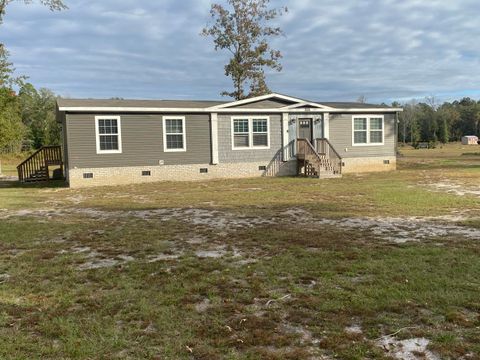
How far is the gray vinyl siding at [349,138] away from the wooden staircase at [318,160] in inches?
31.9

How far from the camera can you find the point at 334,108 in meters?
21.3

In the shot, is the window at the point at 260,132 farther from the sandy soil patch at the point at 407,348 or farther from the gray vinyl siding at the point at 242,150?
the sandy soil patch at the point at 407,348


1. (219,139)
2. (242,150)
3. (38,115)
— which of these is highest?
(38,115)

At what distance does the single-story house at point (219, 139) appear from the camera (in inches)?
696

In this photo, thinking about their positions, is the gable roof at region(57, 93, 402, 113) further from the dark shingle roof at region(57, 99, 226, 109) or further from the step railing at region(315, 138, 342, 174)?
the step railing at region(315, 138, 342, 174)

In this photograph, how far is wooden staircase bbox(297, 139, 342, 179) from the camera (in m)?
18.9

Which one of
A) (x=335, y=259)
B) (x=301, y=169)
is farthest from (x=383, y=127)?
(x=335, y=259)

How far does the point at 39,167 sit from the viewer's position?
21484 millimetres

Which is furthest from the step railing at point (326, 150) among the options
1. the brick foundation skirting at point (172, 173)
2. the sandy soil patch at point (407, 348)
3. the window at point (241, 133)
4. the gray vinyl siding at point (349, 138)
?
the sandy soil patch at point (407, 348)

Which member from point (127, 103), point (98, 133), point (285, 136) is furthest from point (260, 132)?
point (98, 133)

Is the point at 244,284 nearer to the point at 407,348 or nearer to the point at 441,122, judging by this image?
the point at 407,348

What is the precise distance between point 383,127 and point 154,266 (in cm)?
1918

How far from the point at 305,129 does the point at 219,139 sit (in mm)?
4253

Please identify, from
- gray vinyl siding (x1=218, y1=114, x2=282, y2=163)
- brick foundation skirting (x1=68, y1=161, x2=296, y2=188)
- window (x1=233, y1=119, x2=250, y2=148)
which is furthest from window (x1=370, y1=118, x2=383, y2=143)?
window (x1=233, y1=119, x2=250, y2=148)
